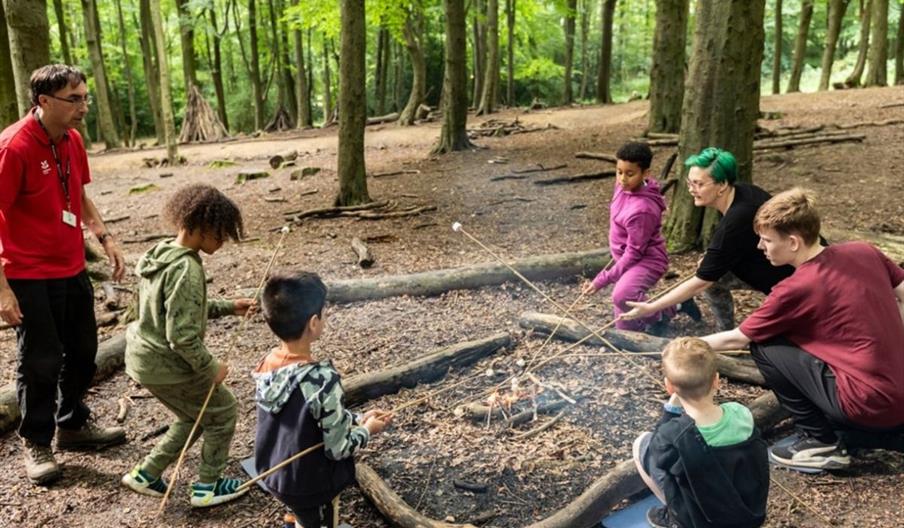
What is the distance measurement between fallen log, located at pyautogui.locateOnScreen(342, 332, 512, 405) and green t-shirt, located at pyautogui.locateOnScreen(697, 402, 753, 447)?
7.68 feet

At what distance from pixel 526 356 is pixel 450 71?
936 cm

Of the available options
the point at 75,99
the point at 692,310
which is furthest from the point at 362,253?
the point at 75,99

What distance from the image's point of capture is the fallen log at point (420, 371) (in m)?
4.19

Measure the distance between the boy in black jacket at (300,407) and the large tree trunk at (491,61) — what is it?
61.9 ft

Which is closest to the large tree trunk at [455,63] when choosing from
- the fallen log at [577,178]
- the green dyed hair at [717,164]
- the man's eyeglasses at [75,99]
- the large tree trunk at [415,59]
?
the fallen log at [577,178]

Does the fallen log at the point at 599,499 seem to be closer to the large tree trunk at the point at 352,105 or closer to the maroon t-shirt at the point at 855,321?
the maroon t-shirt at the point at 855,321

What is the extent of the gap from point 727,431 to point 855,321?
1.31 m


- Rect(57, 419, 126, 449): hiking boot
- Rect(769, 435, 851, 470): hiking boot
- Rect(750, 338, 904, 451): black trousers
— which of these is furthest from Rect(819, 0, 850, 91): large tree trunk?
A: Rect(57, 419, 126, 449): hiking boot

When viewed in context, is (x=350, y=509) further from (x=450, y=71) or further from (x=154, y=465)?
(x=450, y=71)

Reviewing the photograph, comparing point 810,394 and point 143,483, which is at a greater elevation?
point 810,394

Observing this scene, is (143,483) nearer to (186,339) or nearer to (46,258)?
(186,339)

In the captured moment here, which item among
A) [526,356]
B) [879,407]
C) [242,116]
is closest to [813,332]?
[879,407]

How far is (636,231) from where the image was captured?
471cm

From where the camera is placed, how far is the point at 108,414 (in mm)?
4293
